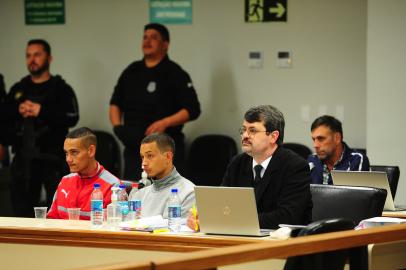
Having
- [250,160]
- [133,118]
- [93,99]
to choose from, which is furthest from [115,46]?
[250,160]

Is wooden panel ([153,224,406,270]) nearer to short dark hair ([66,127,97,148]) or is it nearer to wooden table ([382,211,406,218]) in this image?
wooden table ([382,211,406,218])

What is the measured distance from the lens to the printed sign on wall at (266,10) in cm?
862

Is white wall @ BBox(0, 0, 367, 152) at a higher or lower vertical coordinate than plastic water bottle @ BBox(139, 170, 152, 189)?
higher

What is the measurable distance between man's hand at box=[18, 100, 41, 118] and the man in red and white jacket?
7.61ft

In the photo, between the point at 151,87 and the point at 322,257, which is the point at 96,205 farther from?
the point at 151,87

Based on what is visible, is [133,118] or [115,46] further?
[115,46]

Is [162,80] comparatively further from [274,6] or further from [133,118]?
[274,6]

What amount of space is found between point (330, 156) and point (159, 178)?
1501mm

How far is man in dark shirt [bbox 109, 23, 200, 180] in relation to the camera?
26.9 feet

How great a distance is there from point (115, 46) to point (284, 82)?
181 centimetres

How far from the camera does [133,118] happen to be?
8.35 meters

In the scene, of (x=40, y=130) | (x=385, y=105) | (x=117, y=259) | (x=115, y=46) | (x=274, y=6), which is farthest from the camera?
(x=115, y=46)

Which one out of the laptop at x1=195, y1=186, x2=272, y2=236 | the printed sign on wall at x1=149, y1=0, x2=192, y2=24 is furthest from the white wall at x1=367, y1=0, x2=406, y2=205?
the laptop at x1=195, y1=186, x2=272, y2=236

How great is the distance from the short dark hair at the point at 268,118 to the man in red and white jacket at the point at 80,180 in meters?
1.06
